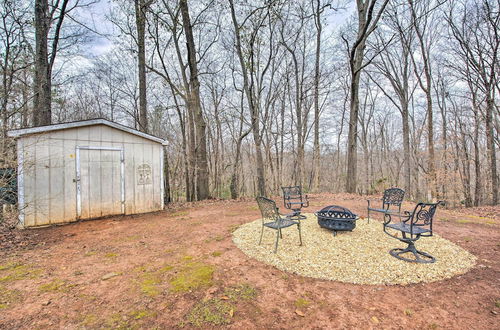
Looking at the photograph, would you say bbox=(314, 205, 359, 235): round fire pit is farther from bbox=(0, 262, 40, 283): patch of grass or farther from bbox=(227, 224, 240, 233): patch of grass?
bbox=(0, 262, 40, 283): patch of grass

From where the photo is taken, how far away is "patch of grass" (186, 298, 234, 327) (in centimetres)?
197

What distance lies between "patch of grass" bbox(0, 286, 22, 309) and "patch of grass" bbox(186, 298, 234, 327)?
1.85 metres

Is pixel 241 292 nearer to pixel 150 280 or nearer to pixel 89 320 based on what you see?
pixel 150 280

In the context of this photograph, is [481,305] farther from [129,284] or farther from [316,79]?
[316,79]

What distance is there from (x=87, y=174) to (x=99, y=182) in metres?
0.33

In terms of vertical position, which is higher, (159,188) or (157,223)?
(159,188)

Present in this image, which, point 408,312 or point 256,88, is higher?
point 256,88

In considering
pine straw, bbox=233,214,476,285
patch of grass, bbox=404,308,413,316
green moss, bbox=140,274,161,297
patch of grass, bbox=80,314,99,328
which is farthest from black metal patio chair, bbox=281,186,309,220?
patch of grass, bbox=80,314,99,328

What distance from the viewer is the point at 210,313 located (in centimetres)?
208

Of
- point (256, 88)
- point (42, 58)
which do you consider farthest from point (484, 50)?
point (42, 58)

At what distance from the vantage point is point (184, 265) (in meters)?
3.08

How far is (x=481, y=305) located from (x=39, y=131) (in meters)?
7.85

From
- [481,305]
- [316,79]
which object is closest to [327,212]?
[481,305]

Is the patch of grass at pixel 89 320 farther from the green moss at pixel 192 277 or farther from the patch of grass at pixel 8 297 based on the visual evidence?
the patch of grass at pixel 8 297
